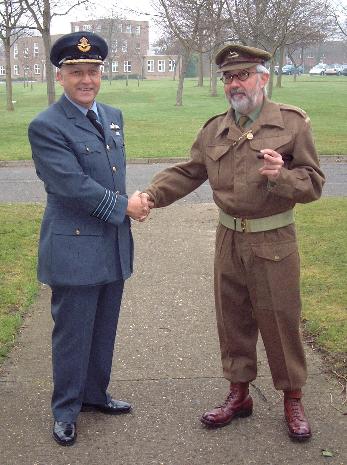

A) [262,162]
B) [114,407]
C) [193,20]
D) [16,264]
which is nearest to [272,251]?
[262,162]

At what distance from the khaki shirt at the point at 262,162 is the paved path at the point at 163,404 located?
1134 mm

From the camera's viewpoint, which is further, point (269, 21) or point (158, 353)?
point (269, 21)

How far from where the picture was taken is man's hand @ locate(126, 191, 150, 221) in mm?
3469

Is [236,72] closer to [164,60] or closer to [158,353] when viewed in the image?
[158,353]

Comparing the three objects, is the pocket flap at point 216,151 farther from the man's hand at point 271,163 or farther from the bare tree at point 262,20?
the bare tree at point 262,20

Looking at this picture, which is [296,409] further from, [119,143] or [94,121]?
[94,121]

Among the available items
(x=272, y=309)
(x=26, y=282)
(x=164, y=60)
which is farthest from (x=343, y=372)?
(x=164, y=60)

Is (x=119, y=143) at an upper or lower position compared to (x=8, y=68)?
upper

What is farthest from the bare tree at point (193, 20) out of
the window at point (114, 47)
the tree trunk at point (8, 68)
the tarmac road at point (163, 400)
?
the window at point (114, 47)

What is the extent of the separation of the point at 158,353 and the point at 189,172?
1383 millimetres

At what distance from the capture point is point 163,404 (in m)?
3.86

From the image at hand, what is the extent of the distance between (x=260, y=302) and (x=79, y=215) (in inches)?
39.7

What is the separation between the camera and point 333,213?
9.22 meters

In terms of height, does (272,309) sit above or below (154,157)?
above
